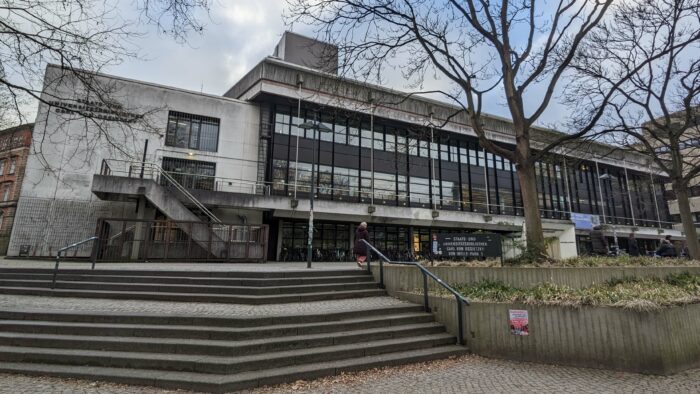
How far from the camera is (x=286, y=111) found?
24094 millimetres

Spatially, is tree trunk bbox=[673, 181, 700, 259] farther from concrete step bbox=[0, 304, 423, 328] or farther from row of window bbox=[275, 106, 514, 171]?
concrete step bbox=[0, 304, 423, 328]

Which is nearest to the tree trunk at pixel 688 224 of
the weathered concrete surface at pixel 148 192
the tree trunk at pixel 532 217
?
the tree trunk at pixel 532 217

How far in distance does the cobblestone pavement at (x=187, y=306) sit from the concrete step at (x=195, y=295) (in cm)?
19

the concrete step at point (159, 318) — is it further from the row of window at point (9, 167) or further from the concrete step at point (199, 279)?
the row of window at point (9, 167)

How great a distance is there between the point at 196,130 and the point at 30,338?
17912 mm

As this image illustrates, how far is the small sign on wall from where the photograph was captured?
245 inches

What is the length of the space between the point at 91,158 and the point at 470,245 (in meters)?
18.7

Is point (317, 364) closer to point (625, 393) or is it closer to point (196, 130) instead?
point (625, 393)

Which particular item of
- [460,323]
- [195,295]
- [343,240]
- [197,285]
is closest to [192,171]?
[343,240]

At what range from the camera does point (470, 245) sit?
31.8 ft

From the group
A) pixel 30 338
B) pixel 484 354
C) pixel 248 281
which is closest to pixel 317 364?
pixel 484 354

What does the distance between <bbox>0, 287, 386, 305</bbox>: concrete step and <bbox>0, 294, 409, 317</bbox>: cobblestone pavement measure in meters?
0.19

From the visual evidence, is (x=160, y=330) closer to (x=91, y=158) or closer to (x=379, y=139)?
(x=91, y=158)

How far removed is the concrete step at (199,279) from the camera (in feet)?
29.3
